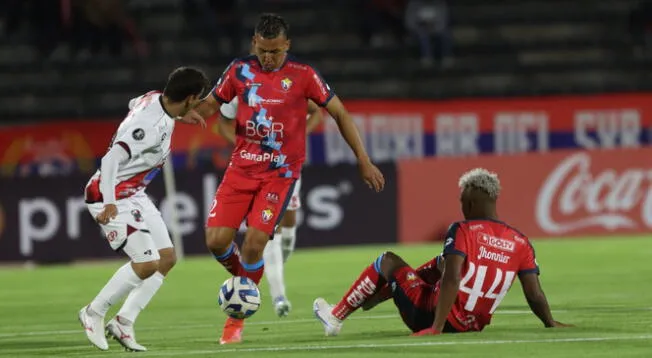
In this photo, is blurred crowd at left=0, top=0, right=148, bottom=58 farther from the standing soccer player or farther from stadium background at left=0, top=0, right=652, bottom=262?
the standing soccer player

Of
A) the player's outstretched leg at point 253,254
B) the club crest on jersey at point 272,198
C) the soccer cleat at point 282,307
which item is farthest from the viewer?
the soccer cleat at point 282,307

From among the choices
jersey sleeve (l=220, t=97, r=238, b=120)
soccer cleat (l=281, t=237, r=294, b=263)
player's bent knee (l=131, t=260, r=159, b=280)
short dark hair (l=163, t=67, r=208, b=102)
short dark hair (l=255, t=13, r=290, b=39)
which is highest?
short dark hair (l=255, t=13, r=290, b=39)

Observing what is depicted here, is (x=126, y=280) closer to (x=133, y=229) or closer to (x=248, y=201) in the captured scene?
(x=133, y=229)

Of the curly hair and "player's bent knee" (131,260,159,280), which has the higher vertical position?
the curly hair

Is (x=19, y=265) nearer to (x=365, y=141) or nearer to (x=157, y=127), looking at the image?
(x=365, y=141)

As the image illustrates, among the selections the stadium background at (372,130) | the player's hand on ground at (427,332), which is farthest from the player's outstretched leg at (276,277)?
the player's hand on ground at (427,332)

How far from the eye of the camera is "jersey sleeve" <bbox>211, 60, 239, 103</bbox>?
10602 mm

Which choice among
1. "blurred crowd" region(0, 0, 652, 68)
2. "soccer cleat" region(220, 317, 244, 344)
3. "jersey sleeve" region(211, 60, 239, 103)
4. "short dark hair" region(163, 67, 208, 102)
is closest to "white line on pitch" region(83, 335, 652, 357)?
"soccer cleat" region(220, 317, 244, 344)

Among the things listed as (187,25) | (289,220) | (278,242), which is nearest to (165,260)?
(278,242)

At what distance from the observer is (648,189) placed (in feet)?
73.0

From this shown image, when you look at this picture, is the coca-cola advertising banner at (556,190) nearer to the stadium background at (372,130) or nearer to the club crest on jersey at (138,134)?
the stadium background at (372,130)

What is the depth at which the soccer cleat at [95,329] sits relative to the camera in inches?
386

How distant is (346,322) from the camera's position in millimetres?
11586

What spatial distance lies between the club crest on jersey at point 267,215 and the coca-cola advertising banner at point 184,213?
10398 millimetres
